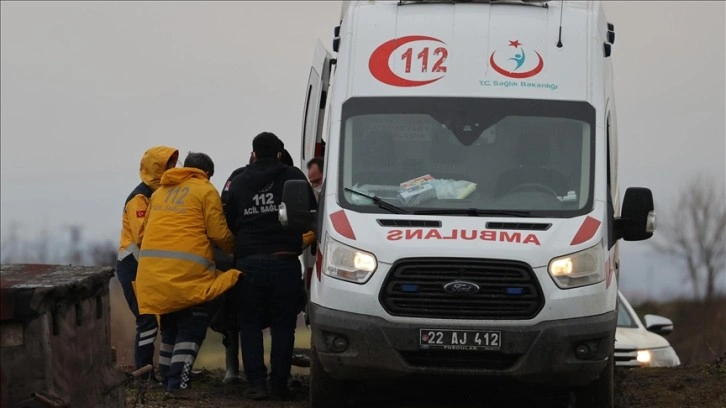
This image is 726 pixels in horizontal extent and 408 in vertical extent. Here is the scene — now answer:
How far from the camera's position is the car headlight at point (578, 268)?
395 inches

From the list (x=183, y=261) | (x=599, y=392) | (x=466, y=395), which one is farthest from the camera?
(x=466, y=395)

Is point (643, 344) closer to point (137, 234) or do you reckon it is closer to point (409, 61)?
point (409, 61)

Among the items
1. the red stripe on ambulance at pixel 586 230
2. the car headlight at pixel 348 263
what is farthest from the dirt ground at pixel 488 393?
the red stripe on ambulance at pixel 586 230

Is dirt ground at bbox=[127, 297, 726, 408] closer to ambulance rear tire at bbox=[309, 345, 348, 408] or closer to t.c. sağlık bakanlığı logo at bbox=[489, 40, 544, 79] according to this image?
ambulance rear tire at bbox=[309, 345, 348, 408]

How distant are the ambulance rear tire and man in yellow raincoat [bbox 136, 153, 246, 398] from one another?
1.30 meters

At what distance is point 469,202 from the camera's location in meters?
10.5

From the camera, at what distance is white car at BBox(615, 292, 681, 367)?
49.3ft

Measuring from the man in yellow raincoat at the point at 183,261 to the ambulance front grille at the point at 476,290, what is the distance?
2129 millimetres

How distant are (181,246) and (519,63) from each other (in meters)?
2.92

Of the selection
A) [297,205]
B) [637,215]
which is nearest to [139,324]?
[297,205]

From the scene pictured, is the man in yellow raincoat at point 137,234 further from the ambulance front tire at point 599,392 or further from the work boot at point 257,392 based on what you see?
the ambulance front tire at point 599,392

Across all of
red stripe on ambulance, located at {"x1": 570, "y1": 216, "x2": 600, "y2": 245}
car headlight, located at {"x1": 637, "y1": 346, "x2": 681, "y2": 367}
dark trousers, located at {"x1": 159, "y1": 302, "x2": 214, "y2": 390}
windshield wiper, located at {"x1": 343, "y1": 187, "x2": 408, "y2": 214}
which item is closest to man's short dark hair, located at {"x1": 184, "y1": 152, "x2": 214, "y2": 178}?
dark trousers, located at {"x1": 159, "y1": 302, "x2": 214, "y2": 390}

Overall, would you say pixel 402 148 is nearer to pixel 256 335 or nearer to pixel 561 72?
pixel 561 72

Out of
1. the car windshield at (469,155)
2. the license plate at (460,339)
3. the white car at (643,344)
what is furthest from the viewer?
the white car at (643,344)
